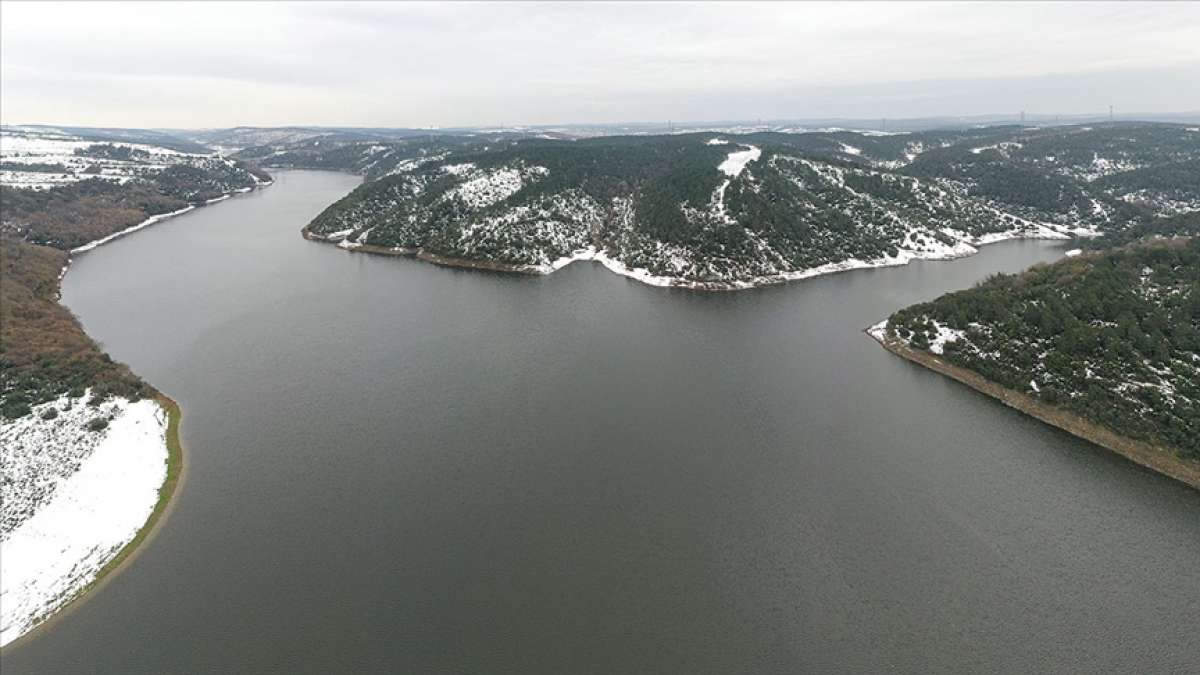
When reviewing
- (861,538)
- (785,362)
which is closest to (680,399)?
(785,362)

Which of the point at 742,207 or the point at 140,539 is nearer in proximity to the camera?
the point at 140,539

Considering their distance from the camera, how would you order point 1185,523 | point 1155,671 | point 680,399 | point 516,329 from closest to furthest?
1. point 1155,671
2. point 1185,523
3. point 680,399
4. point 516,329

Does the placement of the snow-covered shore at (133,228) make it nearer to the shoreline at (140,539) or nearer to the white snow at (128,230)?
the white snow at (128,230)

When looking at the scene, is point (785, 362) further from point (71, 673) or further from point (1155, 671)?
point (71, 673)

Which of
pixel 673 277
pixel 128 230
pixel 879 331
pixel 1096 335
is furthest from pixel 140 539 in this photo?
pixel 128 230

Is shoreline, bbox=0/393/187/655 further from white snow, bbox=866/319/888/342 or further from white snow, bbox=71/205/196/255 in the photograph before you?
white snow, bbox=71/205/196/255

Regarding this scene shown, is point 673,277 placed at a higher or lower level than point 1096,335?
higher

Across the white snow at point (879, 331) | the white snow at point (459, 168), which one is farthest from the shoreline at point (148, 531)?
the white snow at point (459, 168)

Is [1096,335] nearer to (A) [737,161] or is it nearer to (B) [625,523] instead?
(B) [625,523]
